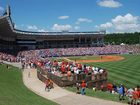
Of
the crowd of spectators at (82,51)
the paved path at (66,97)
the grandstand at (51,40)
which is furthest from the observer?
the grandstand at (51,40)

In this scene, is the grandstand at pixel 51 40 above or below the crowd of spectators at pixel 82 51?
above

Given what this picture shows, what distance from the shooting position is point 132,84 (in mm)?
38375

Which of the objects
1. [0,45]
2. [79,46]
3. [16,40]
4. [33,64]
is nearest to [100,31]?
[79,46]

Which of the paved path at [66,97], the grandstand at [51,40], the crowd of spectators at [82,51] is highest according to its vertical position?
the grandstand at [51,40]

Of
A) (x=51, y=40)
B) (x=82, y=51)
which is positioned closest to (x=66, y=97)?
(x=82, y=51)

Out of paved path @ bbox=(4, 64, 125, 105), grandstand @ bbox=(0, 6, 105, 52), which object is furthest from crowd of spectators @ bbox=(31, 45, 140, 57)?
paved path @ bbox=(4, 64, 125, 105)

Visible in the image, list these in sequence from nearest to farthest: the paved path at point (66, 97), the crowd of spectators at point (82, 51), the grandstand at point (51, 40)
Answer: the paved path at point (66, 97), the crowd of spectators at point (82, 51), the grandstand at point (51, 40)

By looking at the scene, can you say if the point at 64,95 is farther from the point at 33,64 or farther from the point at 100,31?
the point at 100,31

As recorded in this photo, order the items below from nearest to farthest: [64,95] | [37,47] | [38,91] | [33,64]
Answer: [64,95] < [38,91] < [33,64] < [37,47]

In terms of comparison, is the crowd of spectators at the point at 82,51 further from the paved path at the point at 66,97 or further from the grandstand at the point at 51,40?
the paved path at the point at 66,97

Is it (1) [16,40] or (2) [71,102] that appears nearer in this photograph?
(2) [71,102]

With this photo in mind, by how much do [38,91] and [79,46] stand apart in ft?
312

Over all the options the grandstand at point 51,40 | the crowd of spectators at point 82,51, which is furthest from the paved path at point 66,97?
the crowd of spectators at point 82,51

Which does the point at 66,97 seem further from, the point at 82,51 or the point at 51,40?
the point at 51,40
